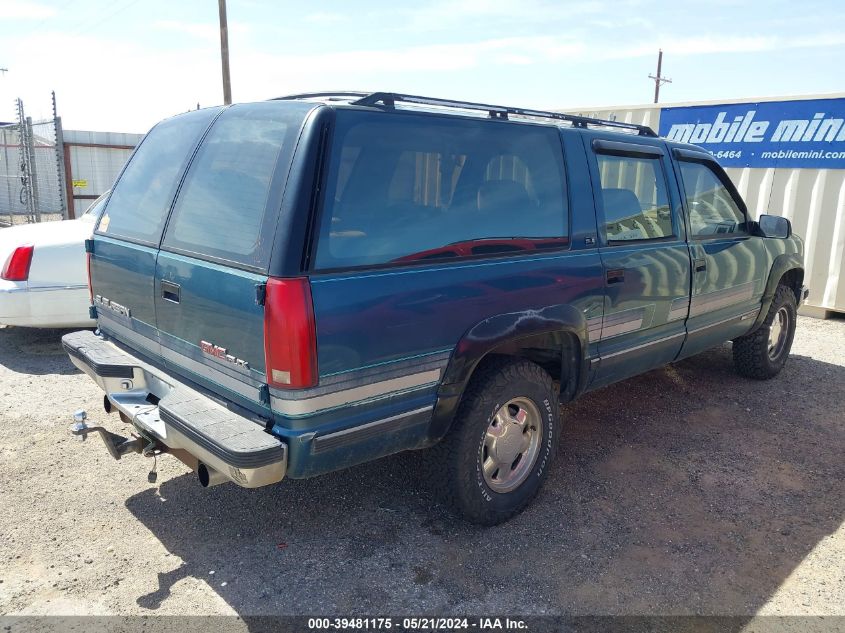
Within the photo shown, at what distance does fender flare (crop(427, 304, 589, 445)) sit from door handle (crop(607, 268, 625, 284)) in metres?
0.33

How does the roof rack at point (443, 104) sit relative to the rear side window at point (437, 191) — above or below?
above

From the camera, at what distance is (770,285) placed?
5238 mm

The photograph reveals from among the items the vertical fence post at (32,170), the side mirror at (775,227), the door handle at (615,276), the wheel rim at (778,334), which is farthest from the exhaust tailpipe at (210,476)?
the vertical fence post at (32,170)

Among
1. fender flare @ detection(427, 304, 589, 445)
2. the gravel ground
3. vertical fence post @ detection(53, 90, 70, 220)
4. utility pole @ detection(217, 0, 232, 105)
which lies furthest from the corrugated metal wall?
utility pole @ detection(217, 0, 232, 105)

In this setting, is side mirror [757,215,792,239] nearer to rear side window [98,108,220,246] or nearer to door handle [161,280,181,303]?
rear side window [98,108,220,246]

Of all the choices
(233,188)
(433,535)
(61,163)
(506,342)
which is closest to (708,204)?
(506,342)

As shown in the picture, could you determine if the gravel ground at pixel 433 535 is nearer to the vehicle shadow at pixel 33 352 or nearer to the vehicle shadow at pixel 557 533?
the vehicle shadow at pixel 557 533

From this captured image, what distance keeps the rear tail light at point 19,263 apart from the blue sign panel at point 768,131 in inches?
299

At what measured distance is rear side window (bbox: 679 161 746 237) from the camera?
4.40m

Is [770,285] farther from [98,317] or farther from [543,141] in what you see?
[98,317]

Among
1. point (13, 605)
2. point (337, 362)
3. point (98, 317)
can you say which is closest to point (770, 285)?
point (337, 362)

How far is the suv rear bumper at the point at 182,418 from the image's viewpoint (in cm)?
242

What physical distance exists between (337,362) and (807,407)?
4.29 metres

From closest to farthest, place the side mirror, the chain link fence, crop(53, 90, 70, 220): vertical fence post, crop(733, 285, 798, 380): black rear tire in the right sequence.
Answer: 1. the side mirror
2. crop(733, 285, 798, 380): black rear tire
3. crop(53, 90, 70, 220): vertical fence post
4. the chain link fence
